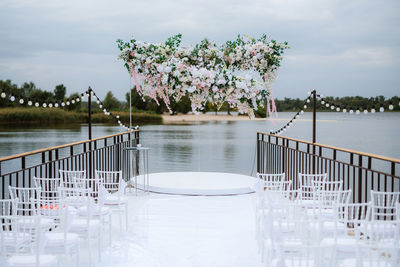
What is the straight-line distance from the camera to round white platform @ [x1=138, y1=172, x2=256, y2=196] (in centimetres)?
682

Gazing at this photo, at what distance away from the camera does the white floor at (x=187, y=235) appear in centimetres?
385

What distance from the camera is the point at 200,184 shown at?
288 inches

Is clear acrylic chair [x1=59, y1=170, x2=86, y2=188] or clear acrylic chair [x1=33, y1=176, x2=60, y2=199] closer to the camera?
clear acrylic chair [x1=33, y1=176, x2=60, y2=199]

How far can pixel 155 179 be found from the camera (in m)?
7.86

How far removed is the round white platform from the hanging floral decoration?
1.40 metres

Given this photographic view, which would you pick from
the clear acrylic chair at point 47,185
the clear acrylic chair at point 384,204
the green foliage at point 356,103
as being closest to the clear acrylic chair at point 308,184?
the clear acrylic chair at point 384,204

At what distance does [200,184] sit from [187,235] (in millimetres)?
2695

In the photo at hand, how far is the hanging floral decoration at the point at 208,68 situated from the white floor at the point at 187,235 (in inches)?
69.7

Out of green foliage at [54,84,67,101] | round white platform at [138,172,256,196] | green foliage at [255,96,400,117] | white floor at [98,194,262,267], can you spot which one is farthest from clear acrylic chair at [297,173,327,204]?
green foliage at [54,84,67,101]

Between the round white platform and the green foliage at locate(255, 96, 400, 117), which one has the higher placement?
the green foliage at locate(255, 96, 400, 117)

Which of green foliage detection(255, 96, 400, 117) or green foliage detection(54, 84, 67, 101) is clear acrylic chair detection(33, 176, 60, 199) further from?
green foliage detection(54, 84, 67, 101)

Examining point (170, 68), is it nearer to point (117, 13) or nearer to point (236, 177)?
point (236, 177)

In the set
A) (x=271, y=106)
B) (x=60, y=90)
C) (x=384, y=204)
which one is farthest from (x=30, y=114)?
(x=384, y=204)

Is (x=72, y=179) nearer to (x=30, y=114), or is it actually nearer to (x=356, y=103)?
(x=356, y=103)
